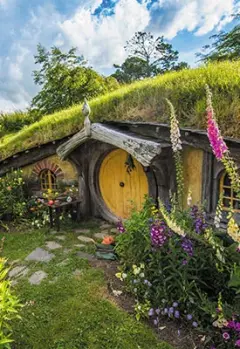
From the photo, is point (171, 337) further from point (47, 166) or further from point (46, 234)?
point (47, 166)

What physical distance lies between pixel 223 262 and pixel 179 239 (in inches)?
24.2

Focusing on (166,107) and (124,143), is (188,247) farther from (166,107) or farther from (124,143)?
(166,107)

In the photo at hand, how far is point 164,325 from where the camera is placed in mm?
3219

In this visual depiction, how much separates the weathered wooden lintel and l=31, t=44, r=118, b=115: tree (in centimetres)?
760

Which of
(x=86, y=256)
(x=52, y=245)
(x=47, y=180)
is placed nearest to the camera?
(x=86, y=256)

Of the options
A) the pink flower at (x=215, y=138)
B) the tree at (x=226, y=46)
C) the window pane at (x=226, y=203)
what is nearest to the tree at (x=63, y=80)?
the tree at (x=226, y=46)

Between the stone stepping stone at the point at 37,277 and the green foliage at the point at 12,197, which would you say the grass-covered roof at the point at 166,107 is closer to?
the green foliage at the point at 12,197

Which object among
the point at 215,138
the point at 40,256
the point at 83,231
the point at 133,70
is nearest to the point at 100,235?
the point at 83,231

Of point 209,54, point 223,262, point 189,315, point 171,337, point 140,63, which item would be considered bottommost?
point 171,337

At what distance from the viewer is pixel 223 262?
2.93m

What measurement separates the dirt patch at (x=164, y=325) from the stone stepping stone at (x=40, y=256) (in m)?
1.18

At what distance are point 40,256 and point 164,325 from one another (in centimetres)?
257

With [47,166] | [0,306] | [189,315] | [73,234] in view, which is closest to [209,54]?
[47,166]

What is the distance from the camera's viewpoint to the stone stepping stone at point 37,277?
412 cm
